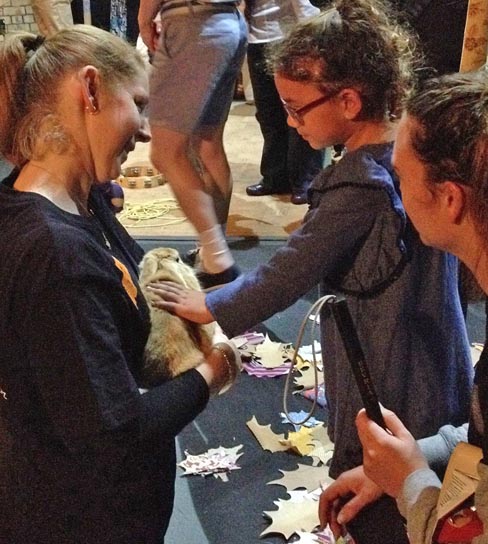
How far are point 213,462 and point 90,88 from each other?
150 centimetres

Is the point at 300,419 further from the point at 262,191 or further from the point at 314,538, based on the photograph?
the point at 262,191

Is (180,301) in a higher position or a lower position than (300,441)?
higher

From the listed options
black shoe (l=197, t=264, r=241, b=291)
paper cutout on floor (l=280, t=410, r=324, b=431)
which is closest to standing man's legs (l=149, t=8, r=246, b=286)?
black shoe (l=197, t=264, r=241, b=291)

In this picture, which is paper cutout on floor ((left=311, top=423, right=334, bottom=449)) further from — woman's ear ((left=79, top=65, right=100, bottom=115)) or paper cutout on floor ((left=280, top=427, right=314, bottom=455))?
woman's ear ((left=79, top=65, right=100, bottom=115))

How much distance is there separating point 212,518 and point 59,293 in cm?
133

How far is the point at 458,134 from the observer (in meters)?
1.04

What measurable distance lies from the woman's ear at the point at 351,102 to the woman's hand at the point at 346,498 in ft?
2.22

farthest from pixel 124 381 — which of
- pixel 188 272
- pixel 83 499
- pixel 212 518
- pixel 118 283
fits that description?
pixel 212 518

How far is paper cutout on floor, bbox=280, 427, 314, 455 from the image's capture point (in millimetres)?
2406

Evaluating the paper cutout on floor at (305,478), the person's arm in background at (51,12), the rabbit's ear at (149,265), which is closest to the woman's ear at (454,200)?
the rabbit's ear at (149,265)

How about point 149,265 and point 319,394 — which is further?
point 319,394

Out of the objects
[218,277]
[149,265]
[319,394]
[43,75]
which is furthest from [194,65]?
[43,75]

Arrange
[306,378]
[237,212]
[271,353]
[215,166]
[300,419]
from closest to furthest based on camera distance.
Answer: [300,419]
[306,378]
[271,353]
[215,166]
[237,212]

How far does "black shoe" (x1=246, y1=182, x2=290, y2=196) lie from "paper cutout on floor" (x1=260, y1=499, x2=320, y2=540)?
8.86 ft
